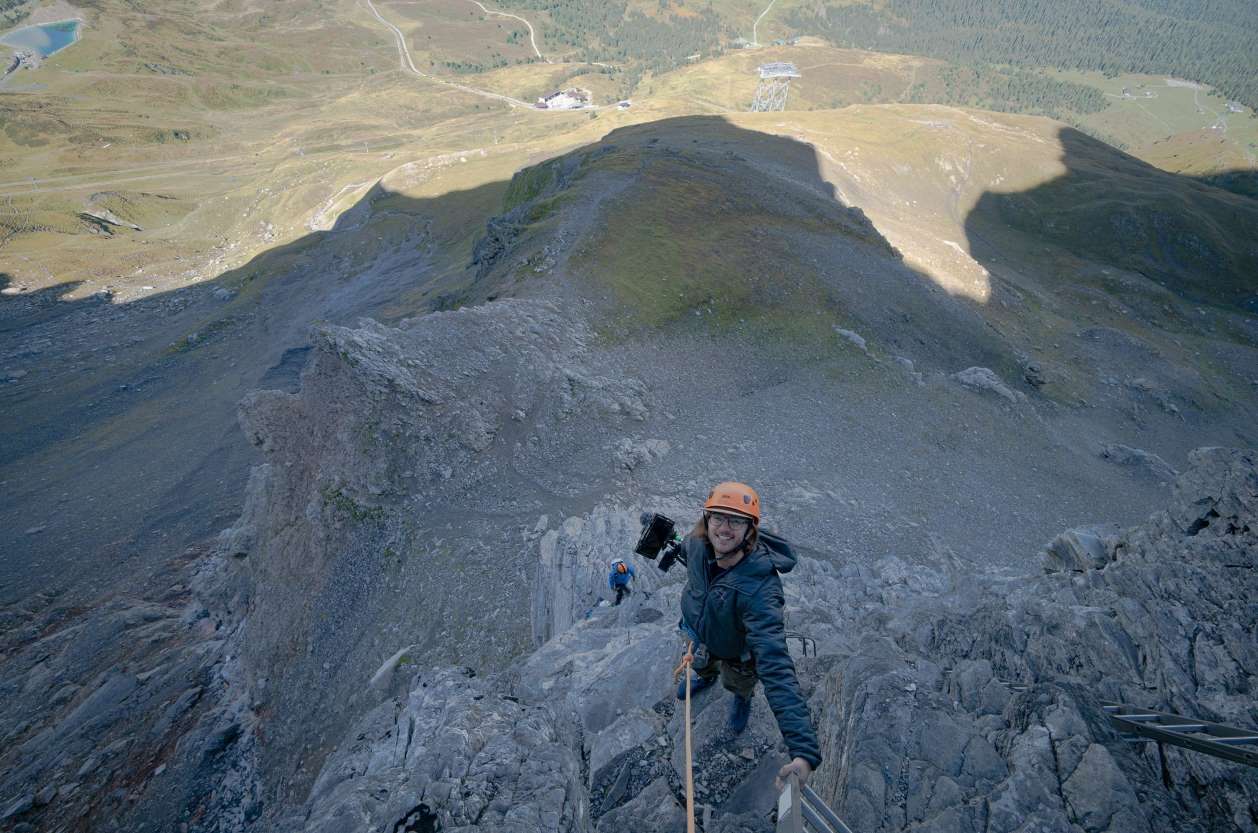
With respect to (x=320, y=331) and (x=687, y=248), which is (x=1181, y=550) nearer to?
(x=320, y=331)

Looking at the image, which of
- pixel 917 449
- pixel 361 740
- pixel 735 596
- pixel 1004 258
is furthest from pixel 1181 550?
pixel 1004 258

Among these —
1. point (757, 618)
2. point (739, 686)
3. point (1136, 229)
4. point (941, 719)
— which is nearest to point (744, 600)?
point (757, 618)

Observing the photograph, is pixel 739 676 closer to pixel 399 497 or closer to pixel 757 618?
pixel 757 618

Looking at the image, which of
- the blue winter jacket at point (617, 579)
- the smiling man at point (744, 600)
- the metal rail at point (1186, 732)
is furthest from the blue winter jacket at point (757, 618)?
the blue winter jacket at point (617, 579)

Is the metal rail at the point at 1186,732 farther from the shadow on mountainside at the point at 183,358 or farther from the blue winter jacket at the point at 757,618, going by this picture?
the shadow on mountainside at the point at 183,358

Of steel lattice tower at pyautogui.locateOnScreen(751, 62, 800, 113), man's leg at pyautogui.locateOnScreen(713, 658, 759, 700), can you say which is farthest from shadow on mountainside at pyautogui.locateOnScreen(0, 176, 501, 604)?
steel lattice tower at pyautogui.locateOnScreen(751, 62, 800, 113)

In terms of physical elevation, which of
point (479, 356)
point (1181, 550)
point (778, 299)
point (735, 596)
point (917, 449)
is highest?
point (735, 596)
